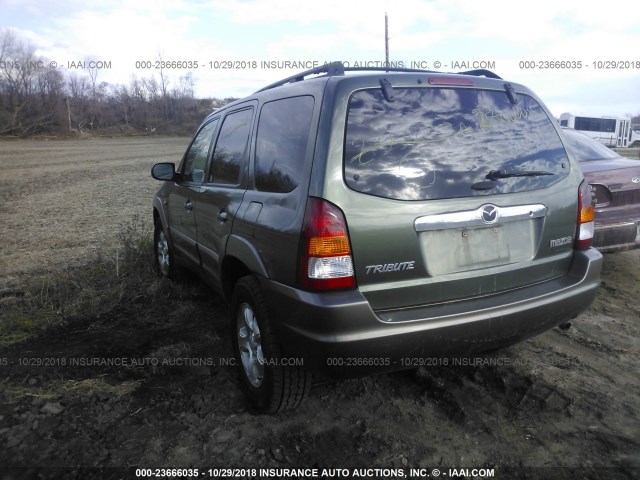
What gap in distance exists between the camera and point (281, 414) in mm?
2977

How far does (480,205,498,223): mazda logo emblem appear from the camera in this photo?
8.52 feet

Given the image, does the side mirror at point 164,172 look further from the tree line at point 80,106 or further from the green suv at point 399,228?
the tree line at point 80,106

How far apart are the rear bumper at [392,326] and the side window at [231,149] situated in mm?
1036

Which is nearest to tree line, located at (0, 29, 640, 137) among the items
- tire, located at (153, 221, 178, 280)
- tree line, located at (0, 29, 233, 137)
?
tree line, located at (0, 29, 233, 137)

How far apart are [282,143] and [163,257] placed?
3.28 m

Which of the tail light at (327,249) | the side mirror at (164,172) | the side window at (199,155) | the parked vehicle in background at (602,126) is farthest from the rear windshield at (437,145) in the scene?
the parked vehicle in background at (602,126)

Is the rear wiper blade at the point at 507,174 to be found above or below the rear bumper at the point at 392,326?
above

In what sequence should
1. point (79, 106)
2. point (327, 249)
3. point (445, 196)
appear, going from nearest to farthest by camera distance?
point (327, 249)
point (445, 196)
point (79, 106)

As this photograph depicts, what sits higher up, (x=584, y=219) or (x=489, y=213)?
(x=489, y=213)

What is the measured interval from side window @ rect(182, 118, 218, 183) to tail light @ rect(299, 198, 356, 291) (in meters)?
1.97

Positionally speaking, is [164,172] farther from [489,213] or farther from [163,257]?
[489,213]

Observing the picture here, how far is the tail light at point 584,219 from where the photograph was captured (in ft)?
9.81

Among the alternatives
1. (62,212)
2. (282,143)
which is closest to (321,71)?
(282,143)

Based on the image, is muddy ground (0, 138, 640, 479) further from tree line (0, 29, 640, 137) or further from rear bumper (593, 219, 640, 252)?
tree line (0, 29, 640, 137)
